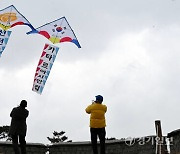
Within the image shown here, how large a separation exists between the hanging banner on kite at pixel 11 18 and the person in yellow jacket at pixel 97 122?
5756 mm

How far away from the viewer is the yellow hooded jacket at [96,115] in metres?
9.00

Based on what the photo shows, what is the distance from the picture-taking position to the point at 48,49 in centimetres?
1390

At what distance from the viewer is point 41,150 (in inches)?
488

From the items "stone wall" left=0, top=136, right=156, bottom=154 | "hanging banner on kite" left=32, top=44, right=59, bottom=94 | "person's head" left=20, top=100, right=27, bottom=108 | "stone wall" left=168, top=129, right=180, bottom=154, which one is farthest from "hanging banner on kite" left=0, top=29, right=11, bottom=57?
"stone wall" left=168, top=129, right=180, bottom=154

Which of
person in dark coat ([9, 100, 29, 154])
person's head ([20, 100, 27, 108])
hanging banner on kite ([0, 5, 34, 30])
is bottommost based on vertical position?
person in dark coat ([9, 100, 29, 154])

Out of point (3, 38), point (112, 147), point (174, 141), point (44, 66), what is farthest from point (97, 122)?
point (3, 38)

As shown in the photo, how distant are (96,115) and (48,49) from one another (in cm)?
553

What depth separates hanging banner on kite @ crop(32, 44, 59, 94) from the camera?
44.5ft

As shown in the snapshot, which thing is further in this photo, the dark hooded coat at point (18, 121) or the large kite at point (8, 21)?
the large kite at point (8, 21)

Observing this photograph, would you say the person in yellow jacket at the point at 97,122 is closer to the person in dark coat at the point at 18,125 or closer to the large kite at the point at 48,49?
the person in dark coat at the point at 18,125

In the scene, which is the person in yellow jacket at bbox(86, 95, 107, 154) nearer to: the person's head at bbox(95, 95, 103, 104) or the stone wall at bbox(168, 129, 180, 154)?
the person's head at bbox(95, 95, 103, 104)

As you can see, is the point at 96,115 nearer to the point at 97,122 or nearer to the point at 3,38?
the point at 97,122

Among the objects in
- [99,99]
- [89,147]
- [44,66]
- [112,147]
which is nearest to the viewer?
[99,99]

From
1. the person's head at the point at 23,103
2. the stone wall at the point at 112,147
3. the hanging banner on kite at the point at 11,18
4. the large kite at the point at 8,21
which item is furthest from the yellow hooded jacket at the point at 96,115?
the hanging banner on kite at the point at 11,18
